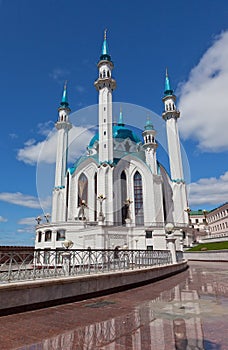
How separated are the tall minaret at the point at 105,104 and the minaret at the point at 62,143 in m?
8.54

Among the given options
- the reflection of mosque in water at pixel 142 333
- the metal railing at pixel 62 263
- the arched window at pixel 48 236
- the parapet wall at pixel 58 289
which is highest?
the arched window at pixel 48 236

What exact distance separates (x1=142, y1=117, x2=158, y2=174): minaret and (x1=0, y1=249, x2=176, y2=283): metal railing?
32.4m

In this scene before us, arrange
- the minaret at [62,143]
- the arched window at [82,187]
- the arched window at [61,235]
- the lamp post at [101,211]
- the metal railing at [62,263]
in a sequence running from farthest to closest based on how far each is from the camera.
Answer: the minaret at [62,143]
the arched window at [82,187]
the arched window at [61,235]
the lamp post at [101,211]
the metal railing at [62,263]

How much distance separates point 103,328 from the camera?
3.96 m

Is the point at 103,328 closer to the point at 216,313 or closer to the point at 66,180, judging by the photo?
the point at 216,313

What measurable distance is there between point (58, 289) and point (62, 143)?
39.5m

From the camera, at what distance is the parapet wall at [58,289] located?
15.6ft

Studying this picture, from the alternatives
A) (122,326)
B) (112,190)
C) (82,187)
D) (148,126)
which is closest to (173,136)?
(148,126)

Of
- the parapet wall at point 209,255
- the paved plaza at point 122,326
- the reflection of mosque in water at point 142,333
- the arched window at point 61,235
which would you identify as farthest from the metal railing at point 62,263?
the arched window at point 61,235

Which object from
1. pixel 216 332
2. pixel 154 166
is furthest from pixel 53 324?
pixel 154 166

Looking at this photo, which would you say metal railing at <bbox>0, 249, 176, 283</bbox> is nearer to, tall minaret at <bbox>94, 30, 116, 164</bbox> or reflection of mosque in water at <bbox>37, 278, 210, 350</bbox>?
reflection of mosque in water at <bbox>37, 278, 210, 350</bbox>

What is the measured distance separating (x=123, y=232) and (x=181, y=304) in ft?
85.7

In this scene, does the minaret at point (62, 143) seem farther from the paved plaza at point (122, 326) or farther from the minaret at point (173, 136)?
the paved plaza at point (122, 326)

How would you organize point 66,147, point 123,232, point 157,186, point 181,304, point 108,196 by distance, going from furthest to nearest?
1. point 66,147
2. point 157,186
3. point 108,196
4. point 123,232
5. point 181,304
